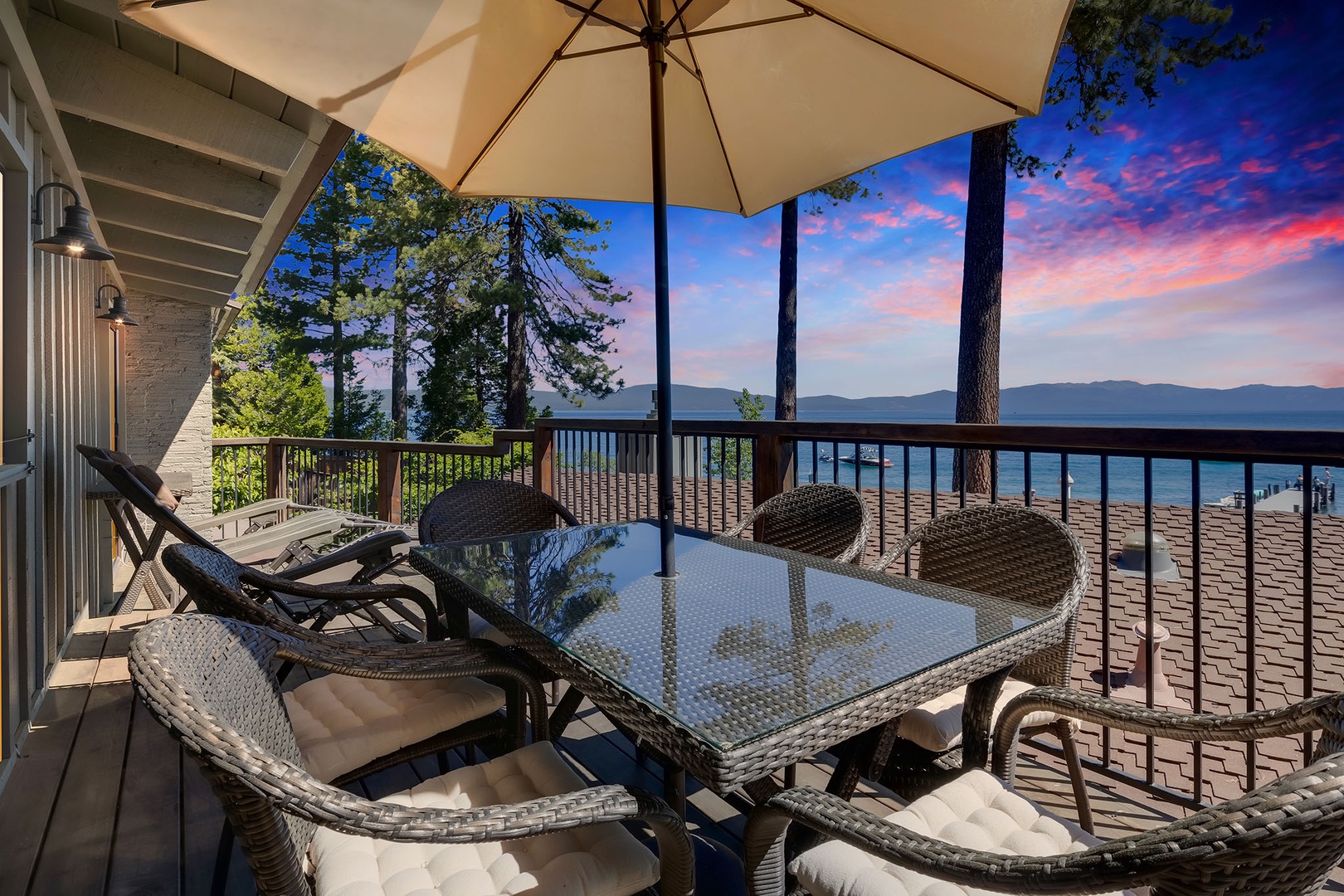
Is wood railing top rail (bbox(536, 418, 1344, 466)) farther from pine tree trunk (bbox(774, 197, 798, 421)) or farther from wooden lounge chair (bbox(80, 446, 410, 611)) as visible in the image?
pine tree trunk (bbox(774, 197, 798, 421))

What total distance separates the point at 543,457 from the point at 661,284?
118 inches

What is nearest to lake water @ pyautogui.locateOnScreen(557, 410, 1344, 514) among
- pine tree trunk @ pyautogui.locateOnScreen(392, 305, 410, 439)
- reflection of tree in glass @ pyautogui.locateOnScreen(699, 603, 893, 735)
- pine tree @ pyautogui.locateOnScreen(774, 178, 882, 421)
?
pine tree trunk @ pyautogui.locateOnScreen(392, 305, 410, 439)

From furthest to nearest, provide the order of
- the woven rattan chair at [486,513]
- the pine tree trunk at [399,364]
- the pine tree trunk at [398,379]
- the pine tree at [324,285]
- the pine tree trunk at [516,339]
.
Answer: the pine tree at [324,285]
the pine tree trunk at [398,379]
the pine tree trunk at [399,364]
the pine tree trunk at [516,339]
the woven rattan chair at [486,513]

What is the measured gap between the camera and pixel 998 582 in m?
1.93

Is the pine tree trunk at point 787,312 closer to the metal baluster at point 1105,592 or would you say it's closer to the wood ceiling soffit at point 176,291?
the wood ceiling soffit at point 176,291

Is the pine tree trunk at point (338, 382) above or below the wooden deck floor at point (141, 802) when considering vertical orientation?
above

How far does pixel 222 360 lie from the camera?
19.4 m

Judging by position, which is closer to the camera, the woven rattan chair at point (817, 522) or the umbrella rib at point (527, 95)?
the umbrella rib at point (527, 95)

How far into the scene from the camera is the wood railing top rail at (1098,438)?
5.26 feet

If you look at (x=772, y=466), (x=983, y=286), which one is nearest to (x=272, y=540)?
(x=772, y=466)

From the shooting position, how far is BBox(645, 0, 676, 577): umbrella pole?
171 cm

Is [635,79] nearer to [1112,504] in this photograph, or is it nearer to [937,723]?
[937,723]

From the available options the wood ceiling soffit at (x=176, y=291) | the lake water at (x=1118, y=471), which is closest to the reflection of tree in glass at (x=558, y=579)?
the wood ceiling soffit at (x=176, y=291)

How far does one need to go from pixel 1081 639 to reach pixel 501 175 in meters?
7.72
